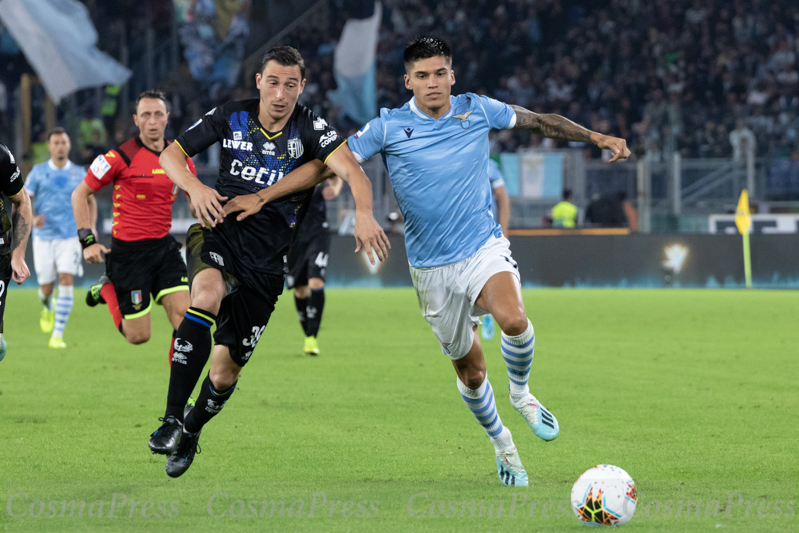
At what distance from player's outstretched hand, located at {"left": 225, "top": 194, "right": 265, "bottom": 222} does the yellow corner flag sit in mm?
15585

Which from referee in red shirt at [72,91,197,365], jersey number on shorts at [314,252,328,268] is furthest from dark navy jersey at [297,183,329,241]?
referee in red shirt at [72,91,197,365]

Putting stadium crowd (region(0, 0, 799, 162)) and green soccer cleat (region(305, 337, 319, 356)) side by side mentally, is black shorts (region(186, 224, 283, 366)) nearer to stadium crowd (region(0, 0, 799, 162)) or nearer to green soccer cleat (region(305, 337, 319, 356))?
green soccer cleat (region(305, 337, 319, 356))

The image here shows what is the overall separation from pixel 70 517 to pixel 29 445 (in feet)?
6.08

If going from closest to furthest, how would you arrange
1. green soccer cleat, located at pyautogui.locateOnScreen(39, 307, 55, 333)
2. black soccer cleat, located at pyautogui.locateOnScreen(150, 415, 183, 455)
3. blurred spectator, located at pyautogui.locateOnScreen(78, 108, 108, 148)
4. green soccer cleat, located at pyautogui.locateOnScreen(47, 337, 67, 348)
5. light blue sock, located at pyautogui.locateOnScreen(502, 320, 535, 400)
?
black soccer cleat, located at pyautogui.locateOnScreen(150, 415, 183, 455) < light blue sock, located at pyautogui.locateOnScreen(502, 320, 535, 400) < green soccer cleat, located at pyautogui.locateOnScreen(47, 337, 67, 348) < green soccer cleat, located at pyautogui.locateOnScreen(39, 307, 55, 333) < blurred spectator, located at pyautogui.locateOnScreen(78, 108, 108, 148)

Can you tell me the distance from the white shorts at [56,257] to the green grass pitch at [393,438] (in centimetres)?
86

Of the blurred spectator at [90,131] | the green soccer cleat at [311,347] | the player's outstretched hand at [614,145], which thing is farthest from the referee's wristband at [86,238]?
the blurred spectator at [90,131]

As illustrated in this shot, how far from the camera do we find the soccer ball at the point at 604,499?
4.45 meters

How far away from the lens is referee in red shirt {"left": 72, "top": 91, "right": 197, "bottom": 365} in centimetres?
822

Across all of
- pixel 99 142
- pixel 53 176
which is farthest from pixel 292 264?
pixel 99 142

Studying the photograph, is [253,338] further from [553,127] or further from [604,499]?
[604,499]

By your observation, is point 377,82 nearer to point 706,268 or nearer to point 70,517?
point 706,268

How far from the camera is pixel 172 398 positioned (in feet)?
17.2

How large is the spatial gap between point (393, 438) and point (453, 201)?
5.58 feet

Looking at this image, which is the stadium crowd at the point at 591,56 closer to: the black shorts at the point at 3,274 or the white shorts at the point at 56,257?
the white shorts at the point at 56,257
